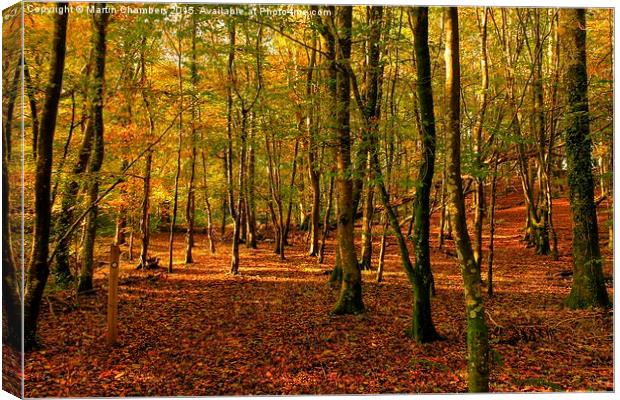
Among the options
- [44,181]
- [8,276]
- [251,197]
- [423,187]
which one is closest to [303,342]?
[423,187]

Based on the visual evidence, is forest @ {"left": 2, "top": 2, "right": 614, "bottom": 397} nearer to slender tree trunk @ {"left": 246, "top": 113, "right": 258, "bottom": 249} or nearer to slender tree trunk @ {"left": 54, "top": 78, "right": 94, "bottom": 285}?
slender tree trunk @ {"left": 54, "top": 78, "right": 94, "bottom": 285}

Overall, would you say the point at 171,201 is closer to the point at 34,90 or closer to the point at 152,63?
the point at 152,63

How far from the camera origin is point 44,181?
461cm

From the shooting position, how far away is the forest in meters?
4.53

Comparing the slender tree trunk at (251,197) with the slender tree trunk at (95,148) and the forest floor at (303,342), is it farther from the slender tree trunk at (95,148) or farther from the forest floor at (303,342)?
the slender tree trunk at (95,148)

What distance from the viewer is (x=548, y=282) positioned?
25.9 feet

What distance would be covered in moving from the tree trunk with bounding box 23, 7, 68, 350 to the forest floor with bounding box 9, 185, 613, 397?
80 centimetres

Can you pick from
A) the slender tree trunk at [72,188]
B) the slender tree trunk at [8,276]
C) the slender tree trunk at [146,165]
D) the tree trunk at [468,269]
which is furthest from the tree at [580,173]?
the slender tree trunk at [146,165]

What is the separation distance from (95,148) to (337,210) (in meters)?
4.05

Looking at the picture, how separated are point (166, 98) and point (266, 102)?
2.68 metres

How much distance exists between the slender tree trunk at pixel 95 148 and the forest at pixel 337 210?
4 cm

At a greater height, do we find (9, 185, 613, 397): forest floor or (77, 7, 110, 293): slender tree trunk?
(77, 7, 110, 293): slender tree trunk

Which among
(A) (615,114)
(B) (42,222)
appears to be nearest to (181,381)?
(B) (42,222)

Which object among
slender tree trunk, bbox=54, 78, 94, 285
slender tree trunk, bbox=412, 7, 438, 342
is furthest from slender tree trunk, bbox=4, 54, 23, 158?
slender tree trunk, bbox=412, 7, 438, 342
